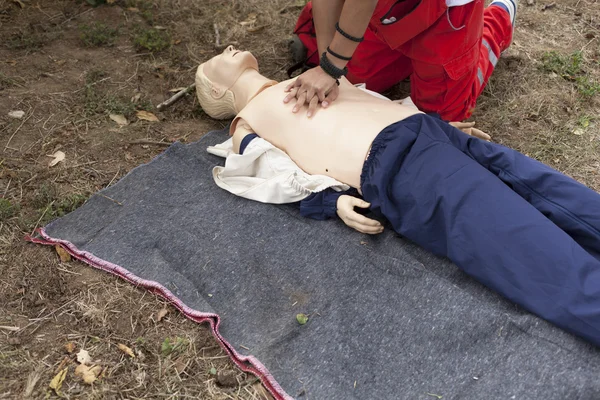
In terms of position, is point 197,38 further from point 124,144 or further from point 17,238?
point 17,238

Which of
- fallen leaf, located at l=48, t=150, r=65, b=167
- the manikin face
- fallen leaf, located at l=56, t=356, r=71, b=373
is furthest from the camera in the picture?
the manikin face

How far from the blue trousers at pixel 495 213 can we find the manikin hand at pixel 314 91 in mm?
439

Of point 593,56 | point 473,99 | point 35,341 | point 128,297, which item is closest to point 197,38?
point 473,99

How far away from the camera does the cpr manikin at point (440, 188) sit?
7.19 feet

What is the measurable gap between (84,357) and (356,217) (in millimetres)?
1387

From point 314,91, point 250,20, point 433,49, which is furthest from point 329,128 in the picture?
point 250,20

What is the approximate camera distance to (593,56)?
431cm

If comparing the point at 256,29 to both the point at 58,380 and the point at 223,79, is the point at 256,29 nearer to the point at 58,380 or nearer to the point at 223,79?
the point at 223,79

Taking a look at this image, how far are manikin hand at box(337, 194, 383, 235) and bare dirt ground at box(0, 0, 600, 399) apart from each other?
883 millimetres

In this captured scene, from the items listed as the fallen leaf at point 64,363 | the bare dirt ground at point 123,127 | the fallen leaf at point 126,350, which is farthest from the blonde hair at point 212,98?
the fallen leaf at point 64,363

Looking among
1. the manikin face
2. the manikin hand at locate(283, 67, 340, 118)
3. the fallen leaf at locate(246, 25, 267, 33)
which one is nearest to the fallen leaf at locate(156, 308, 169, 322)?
the manikin hand at locate(283, 67, 340, 118)

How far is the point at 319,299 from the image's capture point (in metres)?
2.54

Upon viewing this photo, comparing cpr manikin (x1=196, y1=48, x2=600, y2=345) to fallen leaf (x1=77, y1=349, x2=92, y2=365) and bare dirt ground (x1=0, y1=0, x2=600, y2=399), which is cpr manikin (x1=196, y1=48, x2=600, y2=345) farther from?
fallen leaf (x1=77, y1=349, x2=92, y2=365)

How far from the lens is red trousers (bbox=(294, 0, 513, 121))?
3.16 m
